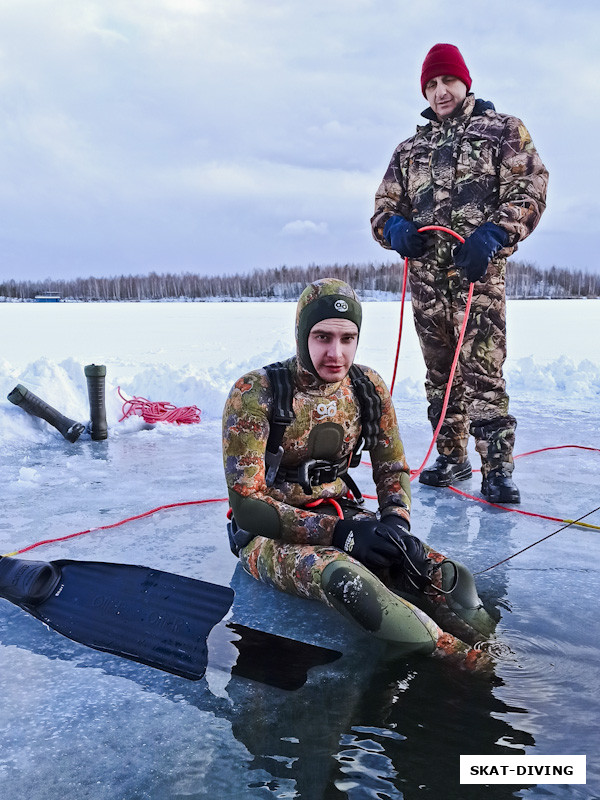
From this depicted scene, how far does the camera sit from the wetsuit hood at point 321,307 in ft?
7.73

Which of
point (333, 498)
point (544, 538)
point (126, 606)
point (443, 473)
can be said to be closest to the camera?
point (126, 606)

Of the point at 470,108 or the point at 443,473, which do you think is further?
the point at 443,473

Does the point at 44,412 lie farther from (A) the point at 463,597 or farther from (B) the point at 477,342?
(A) the point at 463,597

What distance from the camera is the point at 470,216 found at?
11.8ft

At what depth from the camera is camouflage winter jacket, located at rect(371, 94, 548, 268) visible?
3477 mm

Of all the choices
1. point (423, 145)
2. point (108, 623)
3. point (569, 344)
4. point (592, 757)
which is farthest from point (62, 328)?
point (592, 757)

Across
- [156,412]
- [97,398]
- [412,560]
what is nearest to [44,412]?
[97,398]

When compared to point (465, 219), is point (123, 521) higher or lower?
lower

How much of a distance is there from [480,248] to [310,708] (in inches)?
90.9

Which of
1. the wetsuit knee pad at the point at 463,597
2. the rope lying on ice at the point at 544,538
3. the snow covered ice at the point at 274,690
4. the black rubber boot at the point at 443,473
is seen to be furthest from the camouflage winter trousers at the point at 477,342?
the wetsuit knee pad at the point at 463,597

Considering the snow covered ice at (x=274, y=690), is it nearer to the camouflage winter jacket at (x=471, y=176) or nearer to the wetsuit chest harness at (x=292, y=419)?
the wetsuit chest harness at (x=292, y=419)

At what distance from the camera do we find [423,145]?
374 centimetres

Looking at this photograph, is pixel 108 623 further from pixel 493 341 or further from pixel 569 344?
pixel 569 344

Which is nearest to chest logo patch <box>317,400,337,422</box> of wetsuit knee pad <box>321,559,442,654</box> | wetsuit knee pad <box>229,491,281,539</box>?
wetsuit knee pad <box>229,491,281,539</box>
